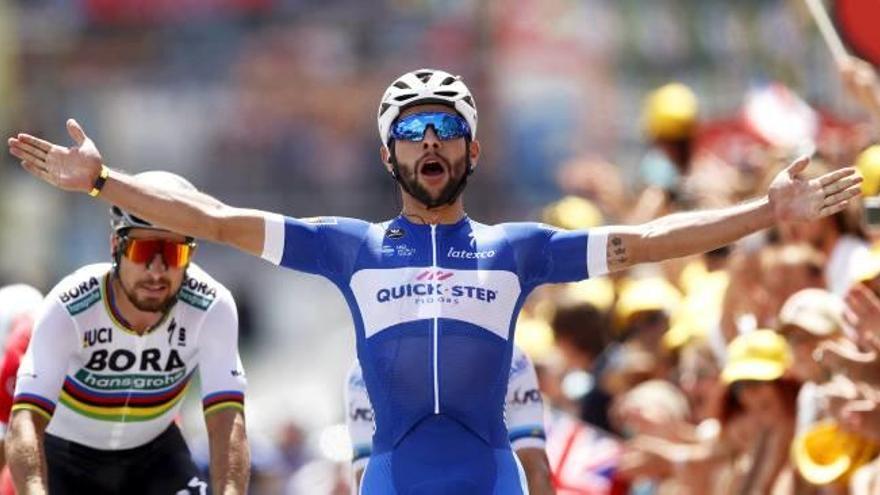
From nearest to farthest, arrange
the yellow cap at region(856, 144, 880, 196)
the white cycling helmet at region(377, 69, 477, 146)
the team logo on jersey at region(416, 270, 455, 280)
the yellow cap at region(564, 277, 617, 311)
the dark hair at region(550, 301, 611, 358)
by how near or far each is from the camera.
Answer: the team logo on jersey at region(416, 270, 455, 280)
the white cycling helmet at region(377, 69, 477, 146)
the yellow cap at region(856, 144, 880, 196)
the dark hair at region(550, 301, 611, 358)
the yellow cap at region(564, 277, 617, 311)

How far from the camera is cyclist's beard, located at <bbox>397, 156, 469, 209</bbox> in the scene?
10.1 m

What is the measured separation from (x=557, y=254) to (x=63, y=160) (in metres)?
1.94

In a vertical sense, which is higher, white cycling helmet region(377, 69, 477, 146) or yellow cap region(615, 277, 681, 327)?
white cycling helmet region(377, 69, 477, 146)

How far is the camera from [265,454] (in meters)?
23.7

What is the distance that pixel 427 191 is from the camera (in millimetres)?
10125

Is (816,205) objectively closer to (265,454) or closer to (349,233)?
(349,233)

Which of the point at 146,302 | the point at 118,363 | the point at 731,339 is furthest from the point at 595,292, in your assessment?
the point at 146,302

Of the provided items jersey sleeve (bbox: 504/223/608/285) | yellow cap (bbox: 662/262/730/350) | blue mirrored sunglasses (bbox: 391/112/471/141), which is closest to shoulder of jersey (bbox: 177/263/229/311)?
blue mirrored sunglasses (bbox: 391/112/471/141)

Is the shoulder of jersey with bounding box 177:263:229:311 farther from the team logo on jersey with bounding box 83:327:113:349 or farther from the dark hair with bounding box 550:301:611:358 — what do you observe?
the dark hair with bounding box 550:301:611:358

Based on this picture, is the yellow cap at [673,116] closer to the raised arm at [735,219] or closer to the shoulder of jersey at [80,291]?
the shoulder of jersey at [80,291]

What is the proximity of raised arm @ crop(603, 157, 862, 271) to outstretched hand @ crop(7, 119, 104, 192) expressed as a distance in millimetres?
2003

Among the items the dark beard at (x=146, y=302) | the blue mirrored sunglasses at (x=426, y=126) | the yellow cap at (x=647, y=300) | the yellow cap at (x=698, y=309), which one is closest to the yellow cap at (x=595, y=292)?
the yellow cap at (x=647, y=300)

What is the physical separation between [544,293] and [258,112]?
54.3 feet

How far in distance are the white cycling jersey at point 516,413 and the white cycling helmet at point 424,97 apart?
79.5 inches
